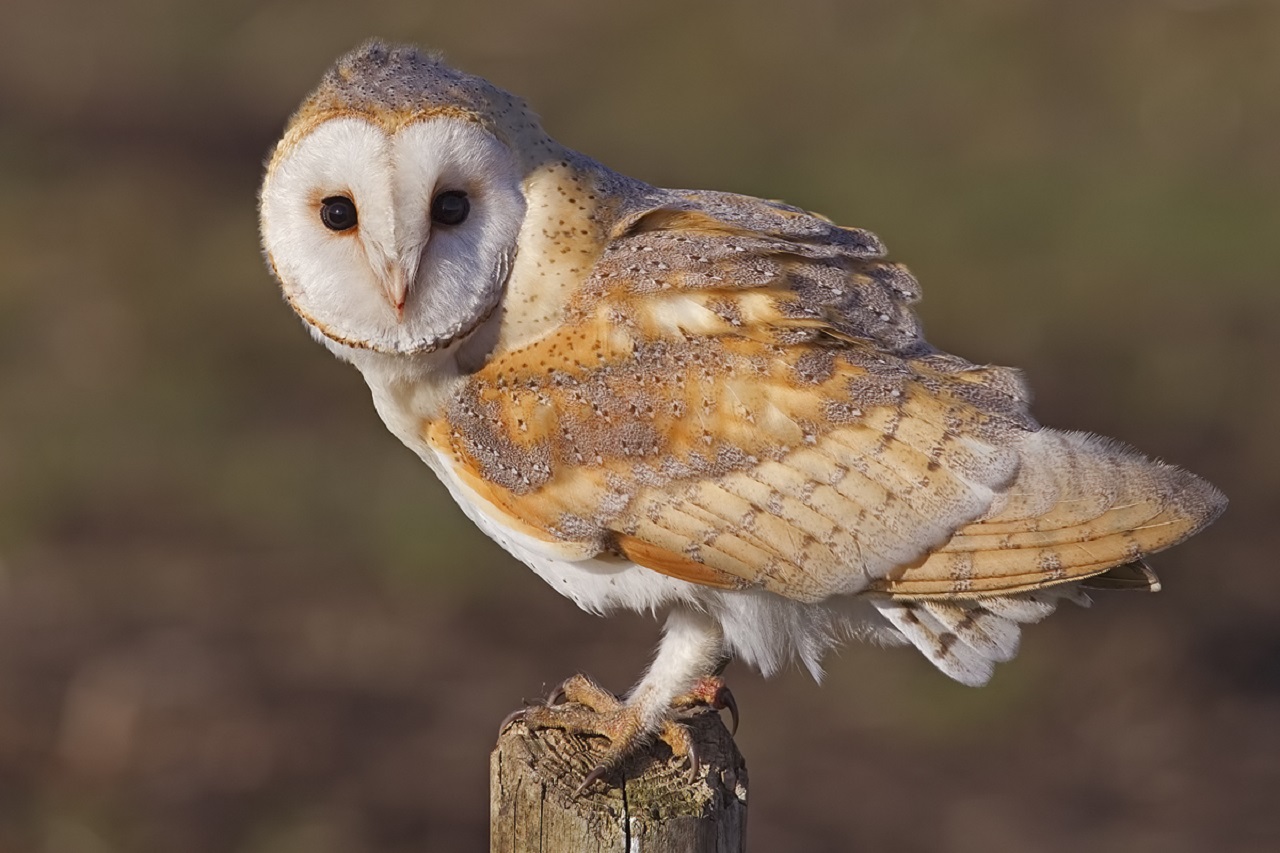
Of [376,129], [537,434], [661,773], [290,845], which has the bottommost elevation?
[290,845]

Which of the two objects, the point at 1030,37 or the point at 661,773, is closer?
the point at 661,773

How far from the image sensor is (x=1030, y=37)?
1290 cm

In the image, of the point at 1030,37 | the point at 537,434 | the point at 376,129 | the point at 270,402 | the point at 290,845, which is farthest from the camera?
the point at 1030,37

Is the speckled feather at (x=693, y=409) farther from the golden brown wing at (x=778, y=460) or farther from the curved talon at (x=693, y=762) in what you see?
the curved talon at (x=693, y=762)

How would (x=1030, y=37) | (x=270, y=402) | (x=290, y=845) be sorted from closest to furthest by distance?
(x=290, y=845), (x=270, y=402), (x=1030, y=37)

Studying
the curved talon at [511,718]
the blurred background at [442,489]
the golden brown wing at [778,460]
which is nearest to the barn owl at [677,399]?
the golden brown wing at [778,460]

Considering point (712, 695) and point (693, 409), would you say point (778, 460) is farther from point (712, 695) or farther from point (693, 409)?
point (712, 695)

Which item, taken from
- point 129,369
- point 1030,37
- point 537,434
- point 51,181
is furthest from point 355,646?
point 1030,37

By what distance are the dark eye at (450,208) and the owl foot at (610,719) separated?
1113 mm

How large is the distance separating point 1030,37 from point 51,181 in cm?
778

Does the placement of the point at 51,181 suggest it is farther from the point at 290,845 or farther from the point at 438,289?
the point at 438,289

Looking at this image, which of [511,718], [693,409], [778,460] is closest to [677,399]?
[693,409]

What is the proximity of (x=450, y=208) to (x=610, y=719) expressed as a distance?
→ 119 centimetres

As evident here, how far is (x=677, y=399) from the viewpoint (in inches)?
124
